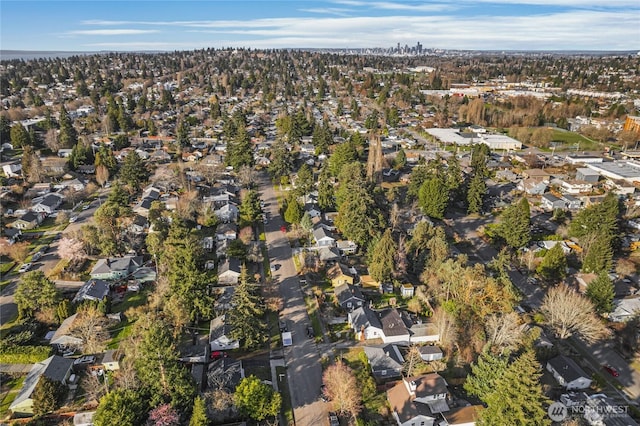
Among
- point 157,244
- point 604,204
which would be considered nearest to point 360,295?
point 157,244

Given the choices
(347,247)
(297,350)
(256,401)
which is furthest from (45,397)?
(347,247)

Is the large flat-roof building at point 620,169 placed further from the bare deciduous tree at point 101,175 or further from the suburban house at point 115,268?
the bare deciduous tree at point 101,175

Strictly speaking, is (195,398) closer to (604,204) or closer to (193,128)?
(604,204)

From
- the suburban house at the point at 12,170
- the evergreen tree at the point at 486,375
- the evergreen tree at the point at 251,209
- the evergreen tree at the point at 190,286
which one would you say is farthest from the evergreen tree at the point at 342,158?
the suburban house at the point at 12,170

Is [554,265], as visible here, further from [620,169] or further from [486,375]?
[620,169]

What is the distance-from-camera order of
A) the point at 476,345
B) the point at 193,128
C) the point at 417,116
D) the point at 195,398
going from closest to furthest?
the point at 195,398, the point at 476,345, the point at 193,128, the point at 417,116

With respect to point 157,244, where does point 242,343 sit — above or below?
below
